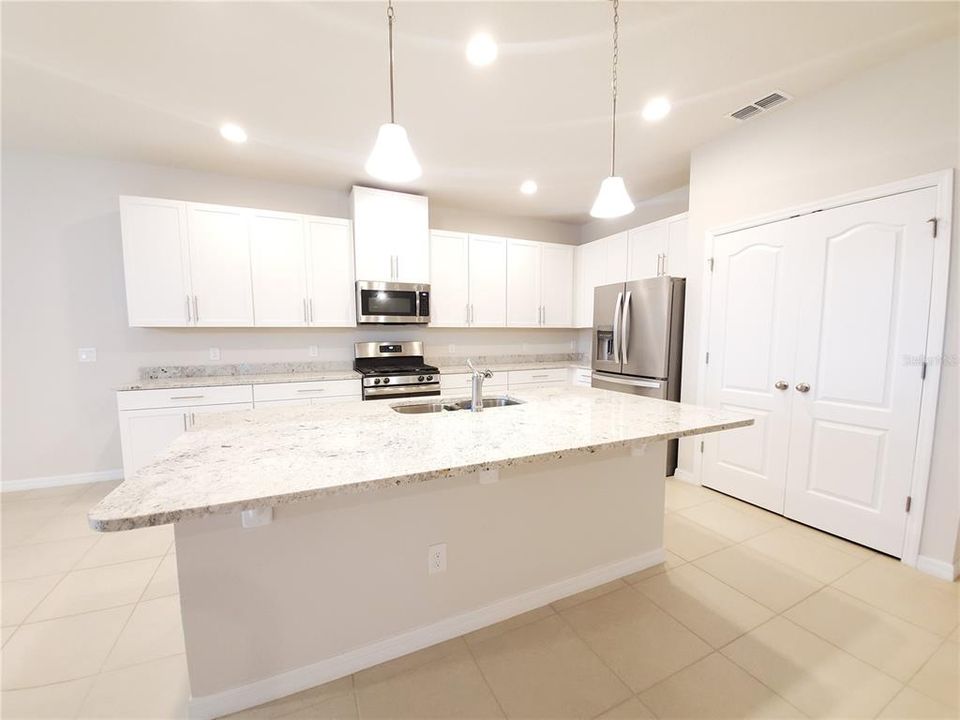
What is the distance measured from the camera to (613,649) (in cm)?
156

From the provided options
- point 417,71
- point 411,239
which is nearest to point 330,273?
point 411,239

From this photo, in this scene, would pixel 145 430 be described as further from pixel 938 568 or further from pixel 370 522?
pixel 938 568

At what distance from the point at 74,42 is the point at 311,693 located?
3087 millimetres

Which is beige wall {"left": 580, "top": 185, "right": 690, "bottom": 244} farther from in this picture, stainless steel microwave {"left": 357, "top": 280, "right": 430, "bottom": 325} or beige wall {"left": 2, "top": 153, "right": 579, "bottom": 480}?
beige wall {"left": 2, "top": 153, "right": 579, "bottom": 480}

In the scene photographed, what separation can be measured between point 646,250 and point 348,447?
136 inches

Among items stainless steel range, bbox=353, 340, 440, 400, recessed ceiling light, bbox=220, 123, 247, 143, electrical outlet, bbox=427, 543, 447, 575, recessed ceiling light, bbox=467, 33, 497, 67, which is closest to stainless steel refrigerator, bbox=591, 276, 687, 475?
stainless steel range, bbox=353, 340, 440, 400

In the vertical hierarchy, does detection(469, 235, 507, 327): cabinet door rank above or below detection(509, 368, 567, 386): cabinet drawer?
above

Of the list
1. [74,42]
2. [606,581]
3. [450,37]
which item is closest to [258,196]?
[74,42]

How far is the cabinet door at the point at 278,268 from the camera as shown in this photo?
3357 millimetres

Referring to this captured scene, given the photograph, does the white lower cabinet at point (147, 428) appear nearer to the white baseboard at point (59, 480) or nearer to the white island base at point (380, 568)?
the white baseboard at point (59, 480)

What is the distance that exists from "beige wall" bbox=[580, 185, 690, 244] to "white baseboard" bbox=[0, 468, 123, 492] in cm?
549

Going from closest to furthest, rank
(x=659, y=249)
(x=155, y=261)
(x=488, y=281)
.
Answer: (x=155, y=261) → (x=659, y=249) → (x=488, y=281)

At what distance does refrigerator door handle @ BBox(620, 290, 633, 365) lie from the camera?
3.40 m

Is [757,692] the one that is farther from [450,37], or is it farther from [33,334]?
[33,334]
